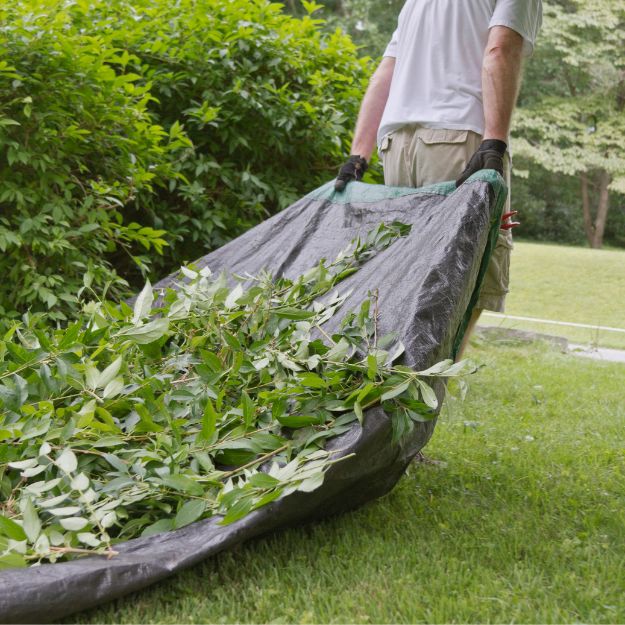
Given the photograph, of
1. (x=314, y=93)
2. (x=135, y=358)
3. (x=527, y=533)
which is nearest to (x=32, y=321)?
(x=135, y=358)

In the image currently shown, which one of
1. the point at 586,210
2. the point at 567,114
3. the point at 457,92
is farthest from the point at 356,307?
the point at 586,210

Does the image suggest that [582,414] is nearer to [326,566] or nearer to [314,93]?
[314,93]

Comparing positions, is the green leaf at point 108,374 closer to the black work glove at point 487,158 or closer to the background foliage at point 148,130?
the background foliage at point 148,130

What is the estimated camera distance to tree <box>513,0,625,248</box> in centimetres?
1566

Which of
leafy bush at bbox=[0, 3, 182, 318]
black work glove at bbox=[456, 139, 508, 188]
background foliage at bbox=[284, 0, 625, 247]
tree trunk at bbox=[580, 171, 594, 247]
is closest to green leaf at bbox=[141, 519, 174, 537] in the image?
black work glove at bbox=[456, 139, 508, 188]

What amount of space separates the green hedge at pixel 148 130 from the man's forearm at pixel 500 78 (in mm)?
1183

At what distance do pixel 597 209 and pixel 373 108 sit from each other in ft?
52.7

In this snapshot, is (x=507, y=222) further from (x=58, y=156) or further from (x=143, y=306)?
(x=58, y=156)

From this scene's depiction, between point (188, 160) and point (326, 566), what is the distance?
2.06 m

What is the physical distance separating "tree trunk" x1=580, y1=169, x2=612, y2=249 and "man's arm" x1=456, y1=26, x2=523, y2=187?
15.5 meters

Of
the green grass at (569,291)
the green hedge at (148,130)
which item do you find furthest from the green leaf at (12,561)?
the green grass at (569,291)

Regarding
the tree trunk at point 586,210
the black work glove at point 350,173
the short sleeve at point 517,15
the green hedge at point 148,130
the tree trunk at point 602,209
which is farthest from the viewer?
the tree trunk at point 586,210

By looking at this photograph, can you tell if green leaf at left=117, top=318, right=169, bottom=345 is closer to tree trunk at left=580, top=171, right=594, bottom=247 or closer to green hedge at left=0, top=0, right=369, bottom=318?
green hedge at left=0, top=0, right=369, bottom=318

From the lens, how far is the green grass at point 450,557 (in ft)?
5.42
